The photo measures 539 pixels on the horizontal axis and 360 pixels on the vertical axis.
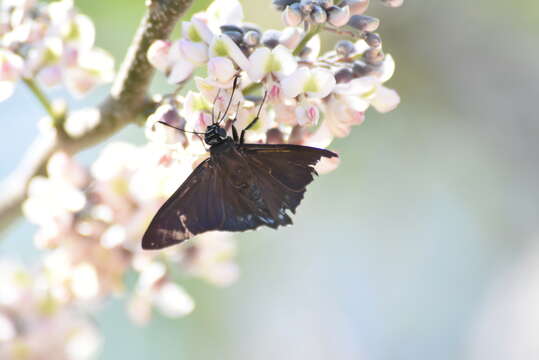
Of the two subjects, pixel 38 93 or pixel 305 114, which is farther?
pixel 38 93

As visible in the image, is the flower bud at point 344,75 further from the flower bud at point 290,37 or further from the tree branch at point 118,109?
the tree branch at point 118,109

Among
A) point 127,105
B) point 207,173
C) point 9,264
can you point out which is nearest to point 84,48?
point 127,105

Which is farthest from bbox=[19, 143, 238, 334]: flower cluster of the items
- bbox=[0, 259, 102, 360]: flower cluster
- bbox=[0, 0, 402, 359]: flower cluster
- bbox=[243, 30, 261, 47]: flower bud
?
bbox=[243, 30, 261, 47]: flower bud

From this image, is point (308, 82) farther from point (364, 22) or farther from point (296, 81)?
point (364, 22)

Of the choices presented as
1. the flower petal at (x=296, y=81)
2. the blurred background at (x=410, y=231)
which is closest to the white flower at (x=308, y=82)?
the flower petal at (x=296, y=81)

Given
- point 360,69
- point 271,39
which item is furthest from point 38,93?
point 360,69

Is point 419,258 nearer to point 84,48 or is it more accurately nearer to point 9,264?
point 9,264
